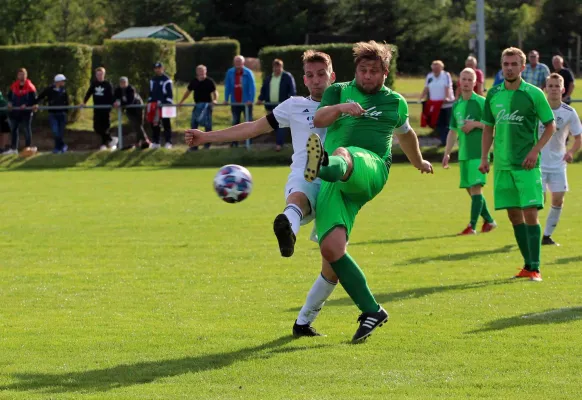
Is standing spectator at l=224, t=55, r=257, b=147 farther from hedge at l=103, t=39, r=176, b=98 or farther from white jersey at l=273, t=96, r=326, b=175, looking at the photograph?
white jersey at l=273, t=96, r=326, b=175

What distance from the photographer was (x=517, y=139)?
10016mm

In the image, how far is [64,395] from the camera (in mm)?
5867

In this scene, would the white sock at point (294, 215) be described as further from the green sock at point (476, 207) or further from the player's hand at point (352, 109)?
the green sock at point (476, 207)

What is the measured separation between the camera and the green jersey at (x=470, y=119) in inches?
558

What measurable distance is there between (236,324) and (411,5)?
135ft

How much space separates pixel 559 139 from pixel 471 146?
1.67 metres

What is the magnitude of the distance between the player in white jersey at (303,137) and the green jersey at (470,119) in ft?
22.1

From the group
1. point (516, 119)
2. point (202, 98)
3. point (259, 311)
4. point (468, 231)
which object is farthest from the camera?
point (202, 98)

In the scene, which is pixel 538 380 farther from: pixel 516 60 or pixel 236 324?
pixel 516 60

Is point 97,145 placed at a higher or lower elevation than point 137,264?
lower

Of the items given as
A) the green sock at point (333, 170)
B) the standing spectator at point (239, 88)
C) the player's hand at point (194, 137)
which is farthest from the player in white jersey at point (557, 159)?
the standing spectator at point (239, 88)

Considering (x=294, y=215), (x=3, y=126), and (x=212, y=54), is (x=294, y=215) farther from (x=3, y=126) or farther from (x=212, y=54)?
(x=212, y=54)

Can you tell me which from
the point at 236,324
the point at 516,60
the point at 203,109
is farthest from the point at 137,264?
the point at 203,109

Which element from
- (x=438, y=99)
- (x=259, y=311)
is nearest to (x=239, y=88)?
(x=438, y=99)
